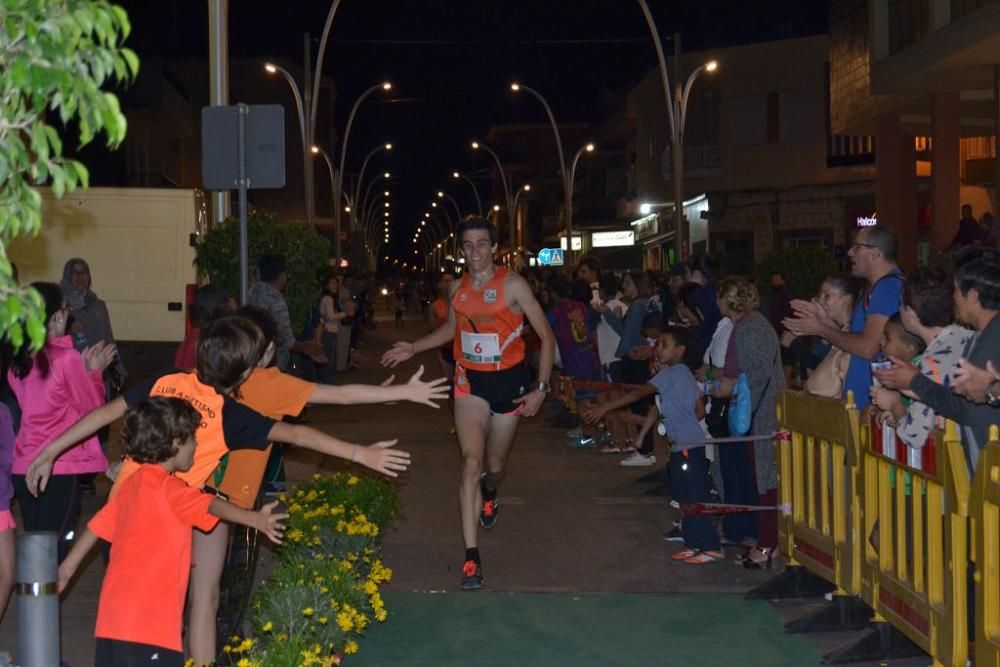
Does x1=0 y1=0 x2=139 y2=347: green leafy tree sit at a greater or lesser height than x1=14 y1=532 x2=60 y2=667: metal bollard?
greater

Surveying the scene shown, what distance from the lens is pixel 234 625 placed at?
708cm

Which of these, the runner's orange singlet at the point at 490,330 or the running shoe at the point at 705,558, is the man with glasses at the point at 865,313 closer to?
the running shoe at the point at 705,558

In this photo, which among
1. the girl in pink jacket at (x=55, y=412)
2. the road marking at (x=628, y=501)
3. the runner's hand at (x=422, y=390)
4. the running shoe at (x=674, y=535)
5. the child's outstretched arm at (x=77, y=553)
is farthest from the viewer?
the road marking at (x=628, y=501)

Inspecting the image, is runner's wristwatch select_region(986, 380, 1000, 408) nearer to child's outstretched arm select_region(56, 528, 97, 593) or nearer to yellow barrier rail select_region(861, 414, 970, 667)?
yellow barrier rail select_region(861, 414, 970, 667)

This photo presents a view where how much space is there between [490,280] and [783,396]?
200 centimetres

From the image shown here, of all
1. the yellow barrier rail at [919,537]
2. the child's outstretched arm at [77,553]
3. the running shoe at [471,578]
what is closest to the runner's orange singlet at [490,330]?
the running shoe at [471,578]

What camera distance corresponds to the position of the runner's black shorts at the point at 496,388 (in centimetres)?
940

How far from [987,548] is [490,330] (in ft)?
14.1

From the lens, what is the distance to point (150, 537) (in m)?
5.33

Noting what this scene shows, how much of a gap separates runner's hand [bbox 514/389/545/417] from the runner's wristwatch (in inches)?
143

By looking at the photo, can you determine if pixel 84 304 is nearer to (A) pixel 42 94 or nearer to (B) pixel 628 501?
(B) pixel 628 501

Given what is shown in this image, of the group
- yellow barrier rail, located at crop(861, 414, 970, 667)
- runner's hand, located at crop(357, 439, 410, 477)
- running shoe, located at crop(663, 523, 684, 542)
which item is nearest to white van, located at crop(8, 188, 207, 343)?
running shoe, located at crop(663, 523, 684, 542)

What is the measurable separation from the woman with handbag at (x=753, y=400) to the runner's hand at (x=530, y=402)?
4.55 ft

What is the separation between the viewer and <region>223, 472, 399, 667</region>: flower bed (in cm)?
577
